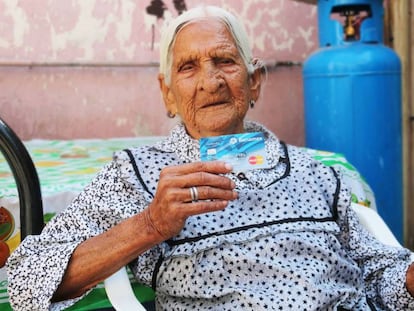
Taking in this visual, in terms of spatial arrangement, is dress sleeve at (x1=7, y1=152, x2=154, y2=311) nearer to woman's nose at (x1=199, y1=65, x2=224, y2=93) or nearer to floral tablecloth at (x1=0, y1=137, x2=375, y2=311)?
woman's nose at (x1=199, y1=65, x2=224, y2=93)

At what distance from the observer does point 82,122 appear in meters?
3.64

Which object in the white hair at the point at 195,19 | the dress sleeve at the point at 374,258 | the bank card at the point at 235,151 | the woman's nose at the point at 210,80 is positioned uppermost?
the white hair at the point at 195,19

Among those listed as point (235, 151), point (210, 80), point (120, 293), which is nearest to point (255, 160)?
point (235, 151)

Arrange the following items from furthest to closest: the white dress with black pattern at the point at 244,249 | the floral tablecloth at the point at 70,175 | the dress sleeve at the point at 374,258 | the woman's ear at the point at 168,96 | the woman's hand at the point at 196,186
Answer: the floral tablecloth at the point at 70,175 → the woman's ear at the point at 168,96 → the dress sleeve at the point at 374,258 → the white dress with black pattern at the point at 244,249 → the woman's hand at the point at 196,186

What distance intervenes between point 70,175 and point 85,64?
1.36 metres

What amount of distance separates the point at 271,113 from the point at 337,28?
0.75 meters

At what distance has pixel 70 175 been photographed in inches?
92.5

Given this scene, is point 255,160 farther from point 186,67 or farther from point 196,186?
point 186,67

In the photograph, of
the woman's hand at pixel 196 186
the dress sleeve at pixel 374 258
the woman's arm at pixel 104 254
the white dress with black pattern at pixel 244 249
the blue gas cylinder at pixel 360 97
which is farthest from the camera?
the blue gas cylinder at pixel 360 97

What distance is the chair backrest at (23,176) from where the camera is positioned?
145cm


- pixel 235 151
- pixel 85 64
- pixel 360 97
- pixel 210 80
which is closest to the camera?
pixel 235 151

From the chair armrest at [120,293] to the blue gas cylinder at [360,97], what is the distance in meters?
2.10

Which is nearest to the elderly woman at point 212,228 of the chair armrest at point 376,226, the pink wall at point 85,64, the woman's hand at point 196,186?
the woman's hand at point 196,186

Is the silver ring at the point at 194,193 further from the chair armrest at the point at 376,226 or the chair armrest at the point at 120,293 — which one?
the chair armrest at the point at 376,226
